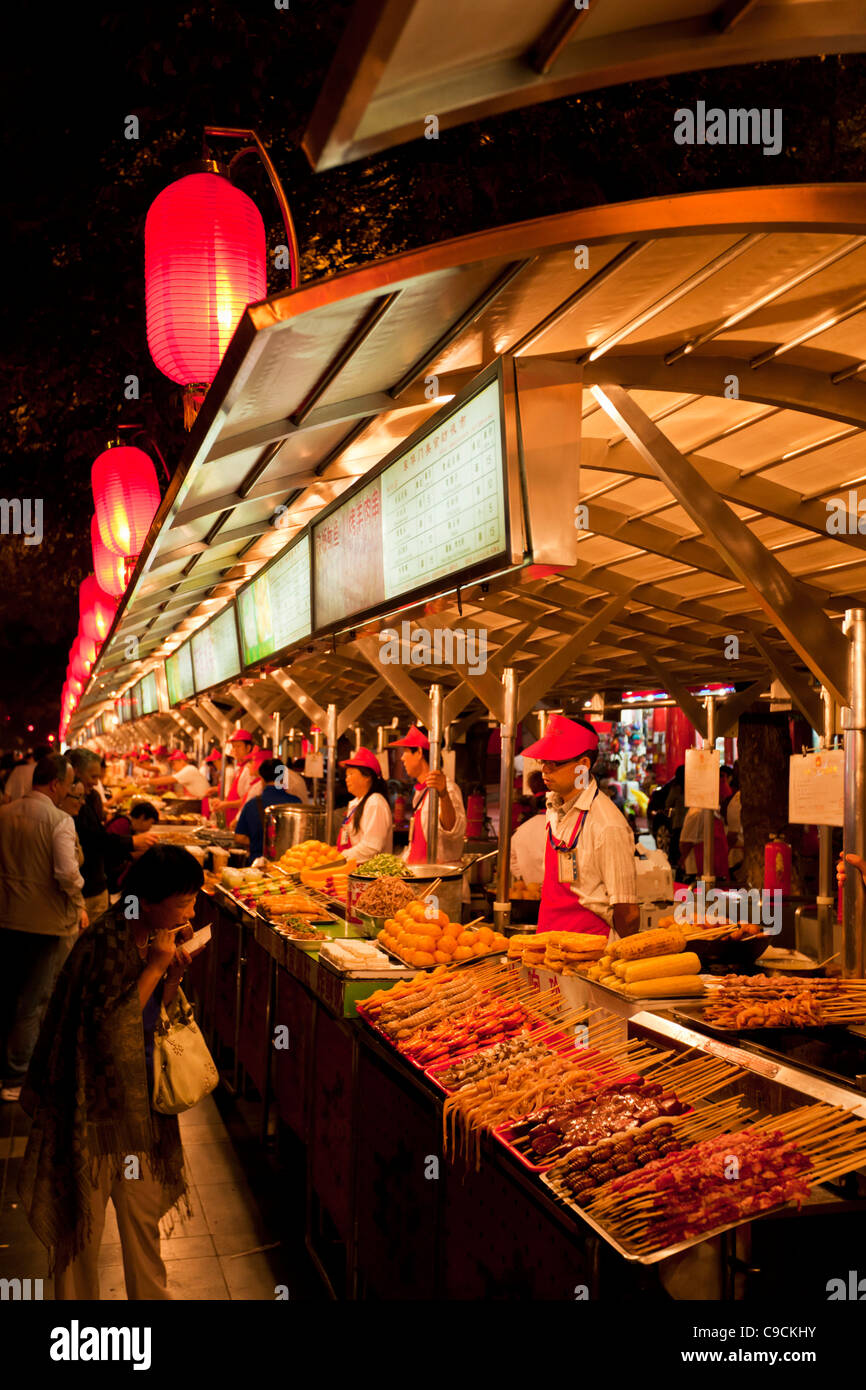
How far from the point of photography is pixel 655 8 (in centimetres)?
184

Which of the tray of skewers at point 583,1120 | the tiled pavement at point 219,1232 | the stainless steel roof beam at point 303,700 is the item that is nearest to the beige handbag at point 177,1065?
the tiled pavement at point 219,1232

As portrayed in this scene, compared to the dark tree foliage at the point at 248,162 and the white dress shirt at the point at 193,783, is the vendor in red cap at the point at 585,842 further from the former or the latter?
A: the white dress shirt at the point at 193,783

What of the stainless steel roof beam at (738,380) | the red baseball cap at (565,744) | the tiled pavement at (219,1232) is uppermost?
the stainless steel roof beam at (738,380)

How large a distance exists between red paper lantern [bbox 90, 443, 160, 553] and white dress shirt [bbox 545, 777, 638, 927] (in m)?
4.77

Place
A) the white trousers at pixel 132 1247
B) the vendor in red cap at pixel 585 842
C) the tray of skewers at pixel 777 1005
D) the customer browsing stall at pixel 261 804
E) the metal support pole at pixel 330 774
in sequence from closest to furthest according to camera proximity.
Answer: the tray of skewers at pixel 777 1005
the white trousers at pixel 132 1247
the vendor in red cap at pixel 585 842
the metal support pole at pixel 330 774
the customer browsing stall at pixel 261 804

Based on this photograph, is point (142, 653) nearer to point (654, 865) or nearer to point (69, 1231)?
point (654, 865)

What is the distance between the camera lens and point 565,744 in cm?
614

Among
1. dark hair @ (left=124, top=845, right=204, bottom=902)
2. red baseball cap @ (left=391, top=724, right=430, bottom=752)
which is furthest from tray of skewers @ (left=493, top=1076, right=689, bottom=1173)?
A: red baseball cap @ (left=391, top=724, right=430, bottom=752)

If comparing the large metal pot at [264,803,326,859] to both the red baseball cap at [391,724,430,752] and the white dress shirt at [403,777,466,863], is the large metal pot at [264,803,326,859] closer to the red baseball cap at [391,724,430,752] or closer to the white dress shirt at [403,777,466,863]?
the red baseball cap at [391,724,430,752]

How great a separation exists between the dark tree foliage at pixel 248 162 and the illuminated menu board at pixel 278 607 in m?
3.60

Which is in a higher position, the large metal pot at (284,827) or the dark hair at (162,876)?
the dark hair at (162,876)

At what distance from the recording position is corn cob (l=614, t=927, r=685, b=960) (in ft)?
14.8

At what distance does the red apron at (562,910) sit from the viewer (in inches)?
251
